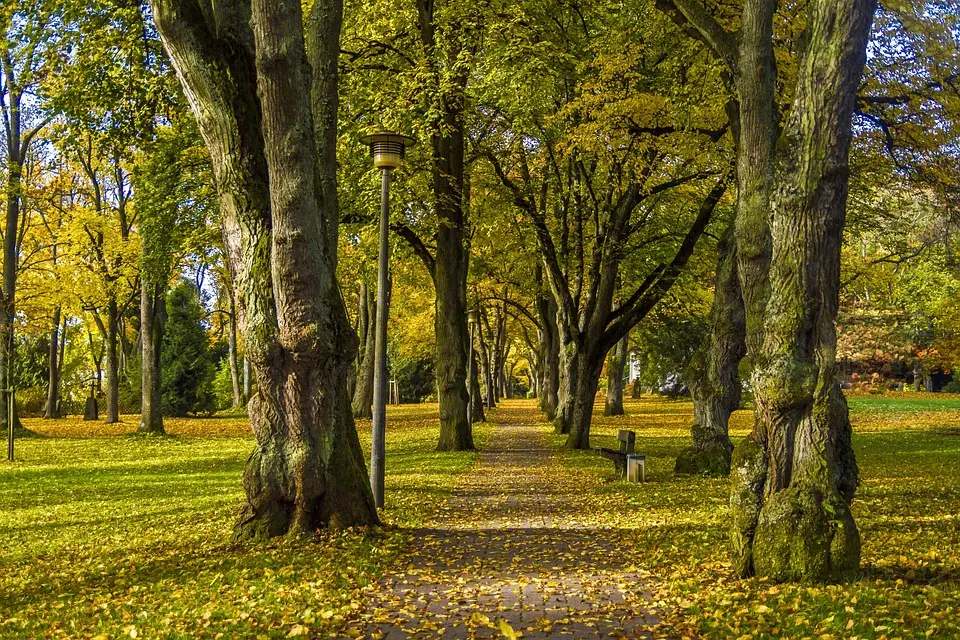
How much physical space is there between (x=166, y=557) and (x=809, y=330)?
21.0 ft

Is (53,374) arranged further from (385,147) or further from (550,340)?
(385,147)

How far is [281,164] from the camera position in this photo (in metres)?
9.02

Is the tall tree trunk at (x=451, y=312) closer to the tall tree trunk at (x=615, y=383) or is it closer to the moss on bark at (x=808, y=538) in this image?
the moss on bark at (x=808, y=538)

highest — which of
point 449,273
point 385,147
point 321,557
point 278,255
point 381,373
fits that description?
point 385,147

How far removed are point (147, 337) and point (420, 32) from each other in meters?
12.1

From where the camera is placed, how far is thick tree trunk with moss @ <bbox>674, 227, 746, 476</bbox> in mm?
16062

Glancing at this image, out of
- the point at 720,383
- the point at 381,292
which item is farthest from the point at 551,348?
the point at 381,292

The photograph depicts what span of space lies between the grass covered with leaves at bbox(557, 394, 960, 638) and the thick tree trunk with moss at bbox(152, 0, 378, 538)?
3.42m

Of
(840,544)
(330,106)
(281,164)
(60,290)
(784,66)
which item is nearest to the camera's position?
(840,544)

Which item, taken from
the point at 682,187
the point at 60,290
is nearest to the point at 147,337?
the point at 60,290

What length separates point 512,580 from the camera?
7.64 m

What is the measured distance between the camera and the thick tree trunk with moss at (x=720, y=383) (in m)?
16.1

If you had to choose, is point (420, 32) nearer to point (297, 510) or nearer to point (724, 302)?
point (724, 302)

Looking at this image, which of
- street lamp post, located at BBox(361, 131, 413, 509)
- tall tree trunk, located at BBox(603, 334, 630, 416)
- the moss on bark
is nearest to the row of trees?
the moss on bark
